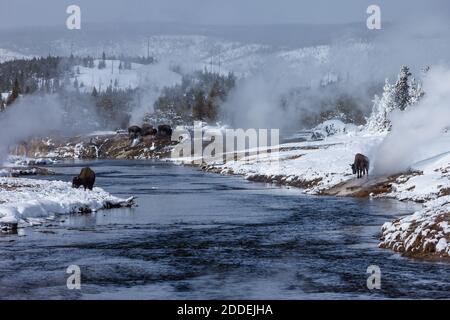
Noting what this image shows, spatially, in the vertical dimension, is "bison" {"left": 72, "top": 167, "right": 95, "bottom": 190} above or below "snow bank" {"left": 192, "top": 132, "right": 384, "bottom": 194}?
below

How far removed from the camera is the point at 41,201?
2000 inches

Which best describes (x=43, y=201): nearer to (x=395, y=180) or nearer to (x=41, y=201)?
(x=41, y=201)

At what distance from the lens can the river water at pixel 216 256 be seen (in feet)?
87.4

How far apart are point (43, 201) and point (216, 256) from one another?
20.5 metres

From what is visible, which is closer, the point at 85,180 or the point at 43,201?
the point at 43,201

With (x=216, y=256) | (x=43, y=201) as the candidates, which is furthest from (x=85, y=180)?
(x=216, y=256)

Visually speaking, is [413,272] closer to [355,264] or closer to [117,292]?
[355,264]

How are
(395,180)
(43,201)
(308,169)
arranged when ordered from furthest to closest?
1. (308,169)
2. (395,180)
3. (43,201)

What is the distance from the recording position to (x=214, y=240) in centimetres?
3978

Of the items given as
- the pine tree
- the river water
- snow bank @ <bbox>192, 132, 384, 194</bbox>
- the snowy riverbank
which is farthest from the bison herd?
the pine tree

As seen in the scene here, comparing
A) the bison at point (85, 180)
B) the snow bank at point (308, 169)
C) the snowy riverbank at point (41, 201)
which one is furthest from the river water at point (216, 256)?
the snow bank at point (308, 169)

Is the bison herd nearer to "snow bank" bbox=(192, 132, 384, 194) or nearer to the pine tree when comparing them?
"snow bank" bbox=(192, 132, 384, 194)

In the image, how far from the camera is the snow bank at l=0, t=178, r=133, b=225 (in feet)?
152
